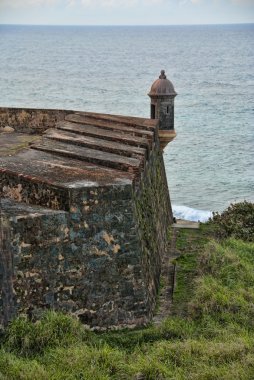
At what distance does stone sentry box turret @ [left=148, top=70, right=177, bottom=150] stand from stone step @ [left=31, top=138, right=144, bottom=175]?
4144 millimetres

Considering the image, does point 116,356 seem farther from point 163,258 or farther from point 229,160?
point 229,160

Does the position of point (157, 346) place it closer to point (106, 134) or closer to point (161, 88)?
point (106, 134)

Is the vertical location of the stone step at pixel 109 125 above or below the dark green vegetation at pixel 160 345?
above

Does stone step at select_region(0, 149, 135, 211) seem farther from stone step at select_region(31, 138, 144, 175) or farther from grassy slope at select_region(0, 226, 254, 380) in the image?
grassy slope at select_region(0, 226, 254, 380)

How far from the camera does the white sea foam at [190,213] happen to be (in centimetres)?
2511

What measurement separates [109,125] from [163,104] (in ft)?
6.13

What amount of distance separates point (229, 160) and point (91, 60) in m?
70.3

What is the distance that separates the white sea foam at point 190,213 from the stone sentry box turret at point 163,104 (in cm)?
857

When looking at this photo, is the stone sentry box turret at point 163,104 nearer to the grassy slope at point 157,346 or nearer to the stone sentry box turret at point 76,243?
the stone sentry box turret at point 76,243

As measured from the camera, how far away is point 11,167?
405 inches

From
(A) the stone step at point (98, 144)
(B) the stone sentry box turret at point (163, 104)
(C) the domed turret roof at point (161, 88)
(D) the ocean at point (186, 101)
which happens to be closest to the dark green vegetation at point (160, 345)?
(A) the stone step at point (98, 144)

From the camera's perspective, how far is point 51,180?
384 inches

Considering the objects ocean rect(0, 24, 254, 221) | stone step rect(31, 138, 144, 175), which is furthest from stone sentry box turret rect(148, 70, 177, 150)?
ocean rect(0, 24, 254, 221)

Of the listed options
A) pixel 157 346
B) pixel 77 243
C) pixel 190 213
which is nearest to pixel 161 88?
pixel 77 243
